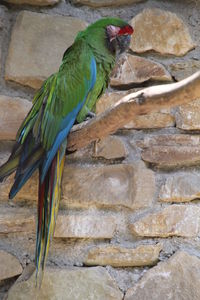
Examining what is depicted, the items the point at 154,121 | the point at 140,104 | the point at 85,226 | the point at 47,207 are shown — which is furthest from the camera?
the point at 154,121

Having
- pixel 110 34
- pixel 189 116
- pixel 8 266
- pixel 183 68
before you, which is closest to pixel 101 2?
pixel 110 34

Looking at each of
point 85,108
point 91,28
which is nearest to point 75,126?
→ point 85,108

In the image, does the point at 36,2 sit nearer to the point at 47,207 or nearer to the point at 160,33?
the point at 160,33

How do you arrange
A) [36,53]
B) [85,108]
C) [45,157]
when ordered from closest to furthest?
[45,157]
[85,108]
[36,53]

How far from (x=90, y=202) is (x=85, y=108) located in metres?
0.27

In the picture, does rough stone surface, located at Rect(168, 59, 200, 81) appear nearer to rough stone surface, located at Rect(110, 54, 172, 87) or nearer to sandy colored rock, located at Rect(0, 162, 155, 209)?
rough stone surface, located at Rect(110, 54, 172, 87)

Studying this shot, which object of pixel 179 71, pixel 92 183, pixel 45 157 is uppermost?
pixel 179 71

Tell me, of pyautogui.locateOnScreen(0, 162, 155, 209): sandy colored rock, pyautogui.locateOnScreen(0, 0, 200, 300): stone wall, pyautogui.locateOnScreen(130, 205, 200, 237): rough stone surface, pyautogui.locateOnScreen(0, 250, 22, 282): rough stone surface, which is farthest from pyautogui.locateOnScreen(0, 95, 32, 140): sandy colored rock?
pyautogui.locateOnScreen(130, 205, 200, 237): rough stone surface

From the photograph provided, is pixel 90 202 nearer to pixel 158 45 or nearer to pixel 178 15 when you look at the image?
pixel 158 45

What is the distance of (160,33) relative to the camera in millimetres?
1489

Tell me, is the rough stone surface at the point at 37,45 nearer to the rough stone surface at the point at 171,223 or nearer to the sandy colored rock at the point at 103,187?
the sandy colored rock at the point at 103,187

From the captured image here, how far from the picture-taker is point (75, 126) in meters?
1.24

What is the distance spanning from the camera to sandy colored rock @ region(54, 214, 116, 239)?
1304mm

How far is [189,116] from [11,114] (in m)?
0.54
